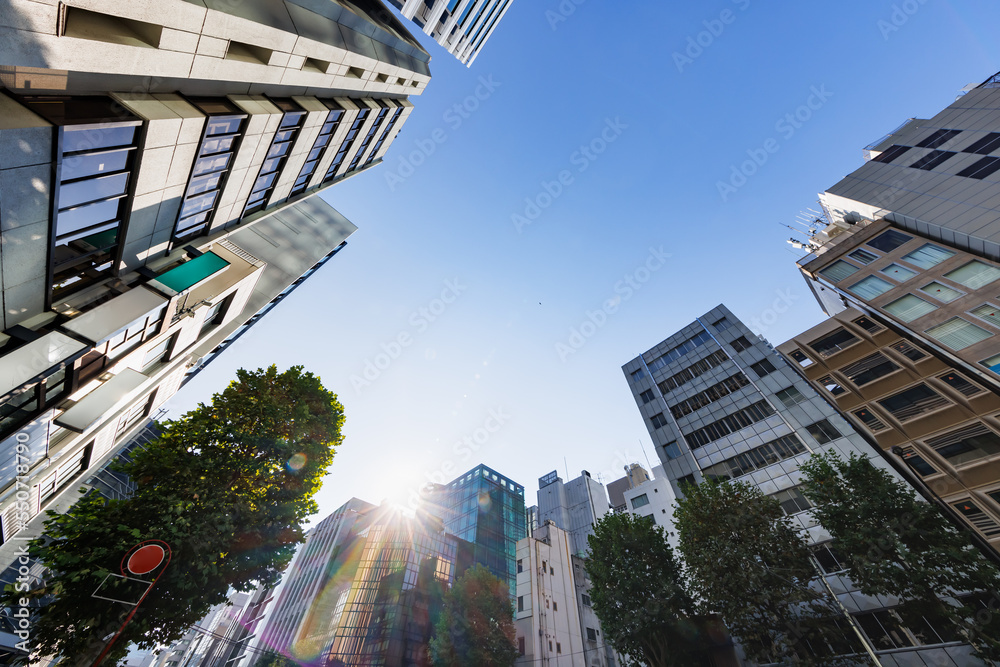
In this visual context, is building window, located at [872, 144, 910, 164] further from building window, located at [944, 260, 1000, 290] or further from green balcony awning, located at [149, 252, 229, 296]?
green balcony awning, located at [149, 252, 229, 296]

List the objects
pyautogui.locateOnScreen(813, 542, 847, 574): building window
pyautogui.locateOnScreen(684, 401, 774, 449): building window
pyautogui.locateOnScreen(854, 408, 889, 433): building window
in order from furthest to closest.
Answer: pyautogui.locateOnScreen(684, 401, 774, 449): building window, pyautogui.locateOnScreen(854, 408, 889, 433): building window, pyautogui.locateOnScreen(813, 542, 847, 574): building window

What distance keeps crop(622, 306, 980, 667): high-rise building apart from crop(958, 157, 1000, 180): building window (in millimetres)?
15343

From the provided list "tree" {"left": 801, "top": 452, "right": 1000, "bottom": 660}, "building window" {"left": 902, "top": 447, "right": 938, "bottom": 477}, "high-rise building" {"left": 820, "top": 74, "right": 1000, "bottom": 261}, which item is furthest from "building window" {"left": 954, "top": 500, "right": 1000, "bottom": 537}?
"high-rise building" {"left": 820, "top": 74, "right": 1000, "bottom": 261}

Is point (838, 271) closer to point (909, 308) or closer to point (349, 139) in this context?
point (909, 308)

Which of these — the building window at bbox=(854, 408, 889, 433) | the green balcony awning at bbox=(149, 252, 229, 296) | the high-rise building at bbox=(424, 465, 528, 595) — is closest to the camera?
the green balcony awning at bbox=(149, 252, 229, 296)

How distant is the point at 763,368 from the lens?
96.6 feet

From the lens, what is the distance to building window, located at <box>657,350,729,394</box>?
32938 millimetres

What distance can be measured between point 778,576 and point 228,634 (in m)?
110

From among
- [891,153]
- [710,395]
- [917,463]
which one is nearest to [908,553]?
[917,463]

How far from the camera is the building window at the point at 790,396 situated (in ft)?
85.8

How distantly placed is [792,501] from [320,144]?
35150mm

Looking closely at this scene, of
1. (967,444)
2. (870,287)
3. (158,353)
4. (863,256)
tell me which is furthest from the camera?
(863,256)

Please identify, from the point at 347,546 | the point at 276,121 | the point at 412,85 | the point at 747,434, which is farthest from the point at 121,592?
the point at 347,546

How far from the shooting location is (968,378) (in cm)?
1867
